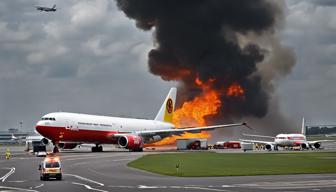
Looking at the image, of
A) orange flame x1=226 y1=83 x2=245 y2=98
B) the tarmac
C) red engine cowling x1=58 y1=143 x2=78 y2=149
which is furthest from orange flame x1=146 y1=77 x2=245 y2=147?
the tarmac

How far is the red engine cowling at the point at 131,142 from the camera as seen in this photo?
321ft

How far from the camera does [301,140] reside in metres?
112

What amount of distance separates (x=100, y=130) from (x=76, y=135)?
17.0 ft

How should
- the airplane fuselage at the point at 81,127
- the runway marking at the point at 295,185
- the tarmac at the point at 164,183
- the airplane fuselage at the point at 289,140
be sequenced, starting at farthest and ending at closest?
the airplane fuselage at the point at 289,140 → the airplane fuselage at the point at 81,127 → the runway marking at the point at 295,185 → the tarmac at the point at 164,183

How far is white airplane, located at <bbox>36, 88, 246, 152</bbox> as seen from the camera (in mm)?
88938

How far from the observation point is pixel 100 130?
95375mm

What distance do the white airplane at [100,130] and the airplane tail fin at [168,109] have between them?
243 cm

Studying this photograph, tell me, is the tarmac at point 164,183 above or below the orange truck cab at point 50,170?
below

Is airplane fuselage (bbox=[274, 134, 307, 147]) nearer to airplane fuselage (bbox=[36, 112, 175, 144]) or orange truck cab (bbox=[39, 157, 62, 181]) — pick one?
airplane fuselage (bbox=[36, 112, 175, 144])

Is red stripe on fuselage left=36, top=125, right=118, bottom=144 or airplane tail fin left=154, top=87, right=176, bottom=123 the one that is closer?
red stripe on fuselage left=36, top=125, right=118, bottom=144

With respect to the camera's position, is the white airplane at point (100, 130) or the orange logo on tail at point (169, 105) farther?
the orange logo on tail at point (169, 105)

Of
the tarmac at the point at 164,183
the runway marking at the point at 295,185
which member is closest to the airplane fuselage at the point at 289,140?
the tarmac at the point at 164,183

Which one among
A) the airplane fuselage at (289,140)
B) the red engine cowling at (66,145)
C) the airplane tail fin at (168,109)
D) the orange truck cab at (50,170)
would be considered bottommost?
the orange truck cab at (50,170)

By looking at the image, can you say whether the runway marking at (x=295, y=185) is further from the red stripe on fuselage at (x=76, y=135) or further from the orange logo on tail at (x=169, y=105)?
the orange logo on tail at (x=169, y=105)
